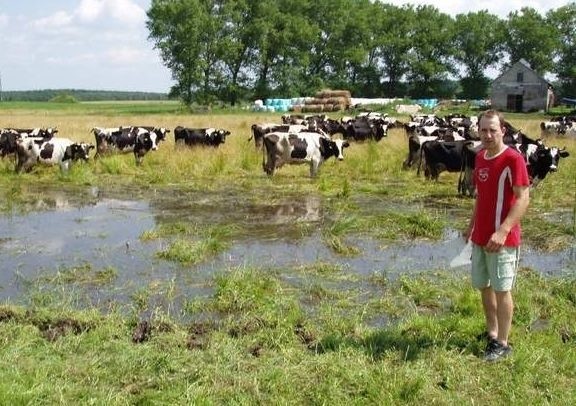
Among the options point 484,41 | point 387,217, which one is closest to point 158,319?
point 387,217

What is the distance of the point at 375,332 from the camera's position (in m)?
6.02

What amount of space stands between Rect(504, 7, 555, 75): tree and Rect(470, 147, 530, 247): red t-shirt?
306ft

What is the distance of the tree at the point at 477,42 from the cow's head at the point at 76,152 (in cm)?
7965

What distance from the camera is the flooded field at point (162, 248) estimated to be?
775 centimetres

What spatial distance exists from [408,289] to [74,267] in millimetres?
4195

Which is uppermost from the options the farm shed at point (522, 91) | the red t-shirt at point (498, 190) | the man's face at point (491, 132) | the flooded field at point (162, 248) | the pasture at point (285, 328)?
the farm shed at point (522, 91)

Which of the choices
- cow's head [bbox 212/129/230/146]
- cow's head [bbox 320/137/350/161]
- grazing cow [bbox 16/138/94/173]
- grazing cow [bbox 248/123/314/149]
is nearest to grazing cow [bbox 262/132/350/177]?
cow's head [bbox 320/137/350/161]

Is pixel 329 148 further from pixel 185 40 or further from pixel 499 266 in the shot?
Answer: pixel 185 40

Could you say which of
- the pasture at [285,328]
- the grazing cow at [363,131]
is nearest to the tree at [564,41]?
the grazing cow at [363,131]

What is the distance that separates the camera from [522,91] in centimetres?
7150

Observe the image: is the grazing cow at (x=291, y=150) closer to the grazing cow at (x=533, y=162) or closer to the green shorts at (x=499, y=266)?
the grazing cow at (x=533, y=162)

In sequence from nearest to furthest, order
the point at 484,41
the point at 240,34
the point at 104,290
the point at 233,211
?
1. the point at 104,290
2. the point at 233,211
3. the point at 240,34
4. the point at 484,41

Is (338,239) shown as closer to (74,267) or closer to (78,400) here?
(74,267)

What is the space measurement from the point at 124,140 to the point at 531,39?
3264 inches
